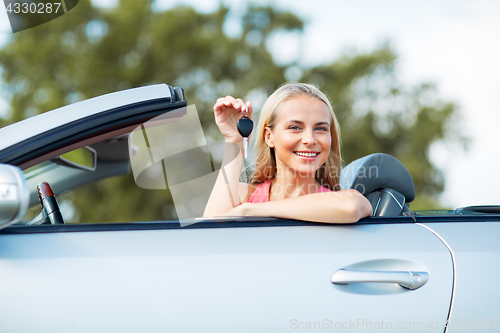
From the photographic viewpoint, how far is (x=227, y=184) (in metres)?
1.76

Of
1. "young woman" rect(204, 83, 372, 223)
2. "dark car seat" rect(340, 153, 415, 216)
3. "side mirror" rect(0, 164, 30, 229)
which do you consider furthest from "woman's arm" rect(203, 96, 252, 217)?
"side mirror" rect(0, 164, 30, 229)

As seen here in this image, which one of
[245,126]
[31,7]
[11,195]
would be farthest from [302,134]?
[31,7]

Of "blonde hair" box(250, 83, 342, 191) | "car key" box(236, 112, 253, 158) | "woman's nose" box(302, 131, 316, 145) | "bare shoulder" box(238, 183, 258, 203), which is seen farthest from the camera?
"blonde hair" box(250, 83, 342, 191)

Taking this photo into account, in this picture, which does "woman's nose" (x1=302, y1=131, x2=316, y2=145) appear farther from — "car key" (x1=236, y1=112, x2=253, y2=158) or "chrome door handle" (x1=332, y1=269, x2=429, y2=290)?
"chrome door handle" (x1=332, y1=269, x2=429, y2=290)

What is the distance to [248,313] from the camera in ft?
3.92

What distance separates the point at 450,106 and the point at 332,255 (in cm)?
1340

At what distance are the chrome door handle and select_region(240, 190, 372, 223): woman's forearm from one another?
178mm

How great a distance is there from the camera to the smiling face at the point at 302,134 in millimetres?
1831

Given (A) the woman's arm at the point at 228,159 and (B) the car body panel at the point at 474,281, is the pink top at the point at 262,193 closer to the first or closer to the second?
(A) the woman's arm at the point at 228,159

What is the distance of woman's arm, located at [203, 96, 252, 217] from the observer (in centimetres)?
165

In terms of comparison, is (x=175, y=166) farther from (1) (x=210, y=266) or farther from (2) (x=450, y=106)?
(2) (x=450, y=106)

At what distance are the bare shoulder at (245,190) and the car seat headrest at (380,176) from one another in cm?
47

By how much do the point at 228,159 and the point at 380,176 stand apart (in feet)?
2.11

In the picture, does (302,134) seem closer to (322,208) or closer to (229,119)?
(229,119)
